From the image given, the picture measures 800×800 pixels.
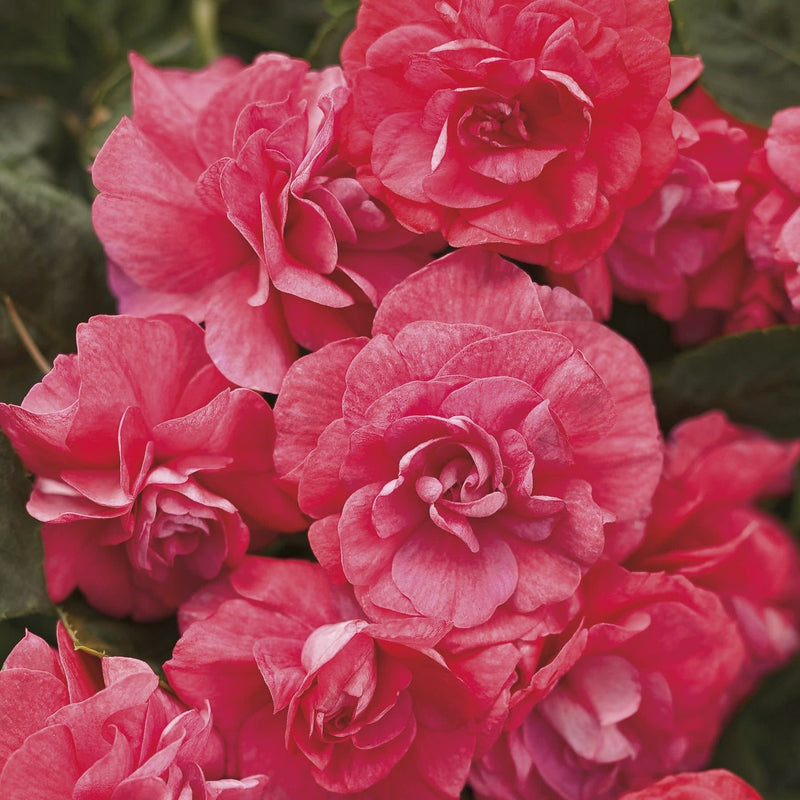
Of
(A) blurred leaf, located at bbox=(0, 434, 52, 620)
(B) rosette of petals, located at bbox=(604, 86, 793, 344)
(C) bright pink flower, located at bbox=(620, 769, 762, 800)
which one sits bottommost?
(C) bright pink flower, located at bbox=(620, 769, 762, 800)

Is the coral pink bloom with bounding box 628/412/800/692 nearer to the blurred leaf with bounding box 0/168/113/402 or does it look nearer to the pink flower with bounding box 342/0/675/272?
the pink flower with bounding box 342/0/675/272

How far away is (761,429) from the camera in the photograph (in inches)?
27.6

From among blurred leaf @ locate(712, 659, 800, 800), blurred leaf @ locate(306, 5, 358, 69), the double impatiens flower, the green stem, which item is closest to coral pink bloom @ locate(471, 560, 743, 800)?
the double impatiens flower

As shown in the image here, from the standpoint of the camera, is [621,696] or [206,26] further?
[206,26]

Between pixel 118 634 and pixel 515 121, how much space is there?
327mm

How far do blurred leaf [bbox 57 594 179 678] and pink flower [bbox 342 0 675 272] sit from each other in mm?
257

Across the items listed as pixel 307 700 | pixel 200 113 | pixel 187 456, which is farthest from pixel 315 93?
pixel 307 700

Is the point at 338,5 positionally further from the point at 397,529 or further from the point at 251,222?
the point at 397,529

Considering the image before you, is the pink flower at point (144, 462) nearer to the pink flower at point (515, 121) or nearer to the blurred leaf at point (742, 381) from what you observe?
the pink flower at point (515, 121)

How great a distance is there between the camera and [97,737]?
0.44 metres

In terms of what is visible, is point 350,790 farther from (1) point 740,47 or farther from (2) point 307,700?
(1) point 740,47

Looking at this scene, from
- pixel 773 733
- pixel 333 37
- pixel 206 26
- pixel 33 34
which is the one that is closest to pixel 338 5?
pixel 333 37

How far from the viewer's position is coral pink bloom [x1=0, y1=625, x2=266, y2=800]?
1.41ft

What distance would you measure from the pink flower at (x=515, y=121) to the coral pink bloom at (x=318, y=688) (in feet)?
0.61
